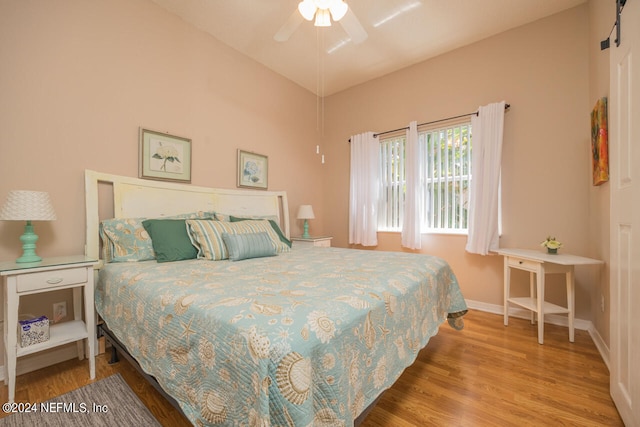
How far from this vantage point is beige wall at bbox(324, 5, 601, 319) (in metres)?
2.50

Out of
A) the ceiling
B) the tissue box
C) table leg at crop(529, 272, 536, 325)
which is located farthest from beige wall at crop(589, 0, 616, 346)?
the tissue box

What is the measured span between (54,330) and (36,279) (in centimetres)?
46

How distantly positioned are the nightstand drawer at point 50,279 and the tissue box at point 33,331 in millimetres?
241

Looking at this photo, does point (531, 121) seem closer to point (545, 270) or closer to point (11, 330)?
point (545, 270)

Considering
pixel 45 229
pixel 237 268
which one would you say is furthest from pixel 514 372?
pixel 45 229

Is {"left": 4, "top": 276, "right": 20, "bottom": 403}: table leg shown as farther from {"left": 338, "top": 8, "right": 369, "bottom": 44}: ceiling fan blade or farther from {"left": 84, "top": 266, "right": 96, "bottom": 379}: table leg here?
{"left": 338, "top": 8, "right": 369, "bottom": 44}: ceiling fan blade

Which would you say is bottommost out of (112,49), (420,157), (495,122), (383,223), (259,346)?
(259,346)

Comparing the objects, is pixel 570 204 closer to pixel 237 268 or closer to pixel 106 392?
pixel 237 268

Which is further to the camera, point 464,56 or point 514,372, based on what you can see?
point 464,56

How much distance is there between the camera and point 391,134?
3695mm

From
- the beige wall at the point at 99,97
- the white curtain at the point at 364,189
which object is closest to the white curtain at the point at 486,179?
the white curtain at the point at 364,189

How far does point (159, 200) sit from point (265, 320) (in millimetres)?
2118

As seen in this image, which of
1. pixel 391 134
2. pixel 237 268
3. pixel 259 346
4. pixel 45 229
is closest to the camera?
pixel 259 346

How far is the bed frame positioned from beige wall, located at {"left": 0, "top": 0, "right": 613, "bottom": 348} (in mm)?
116
